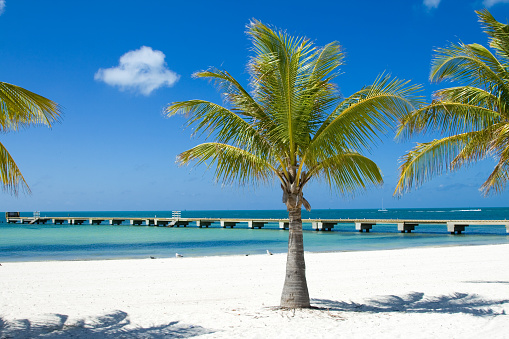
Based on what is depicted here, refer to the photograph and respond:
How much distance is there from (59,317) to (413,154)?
7.67 m

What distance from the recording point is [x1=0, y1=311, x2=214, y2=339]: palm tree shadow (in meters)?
A: 6.27

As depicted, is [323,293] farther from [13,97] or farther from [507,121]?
[13,97]

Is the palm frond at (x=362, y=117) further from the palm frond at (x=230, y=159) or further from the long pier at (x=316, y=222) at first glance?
the long pier at (x=316, y=222)

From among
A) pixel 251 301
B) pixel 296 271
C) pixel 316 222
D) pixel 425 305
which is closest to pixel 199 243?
pixel 316 222

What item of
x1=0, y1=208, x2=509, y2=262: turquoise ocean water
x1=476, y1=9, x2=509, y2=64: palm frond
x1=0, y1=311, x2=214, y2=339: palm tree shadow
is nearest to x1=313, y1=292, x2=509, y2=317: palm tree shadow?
x1=0, y1=311, x2=214, y2=339: palm tree shadow

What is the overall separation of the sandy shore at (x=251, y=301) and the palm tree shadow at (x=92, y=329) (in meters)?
0.02

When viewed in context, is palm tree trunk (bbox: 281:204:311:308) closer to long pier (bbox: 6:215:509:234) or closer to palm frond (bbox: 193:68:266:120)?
palm frond (bbox: 193:68:266:120)

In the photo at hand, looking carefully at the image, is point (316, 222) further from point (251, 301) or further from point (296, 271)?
point (296, 271)

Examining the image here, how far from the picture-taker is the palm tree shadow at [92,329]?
20.6 feet

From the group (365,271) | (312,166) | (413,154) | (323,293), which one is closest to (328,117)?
(312,166)

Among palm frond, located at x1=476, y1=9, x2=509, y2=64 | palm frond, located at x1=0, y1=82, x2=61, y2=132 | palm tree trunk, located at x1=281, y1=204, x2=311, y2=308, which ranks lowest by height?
palm tree trunk, located at x1=281, y1=204, x2=311, y2=308

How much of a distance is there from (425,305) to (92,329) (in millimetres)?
6253

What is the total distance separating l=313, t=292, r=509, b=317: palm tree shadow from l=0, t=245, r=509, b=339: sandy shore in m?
0.02

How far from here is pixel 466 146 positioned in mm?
8992
